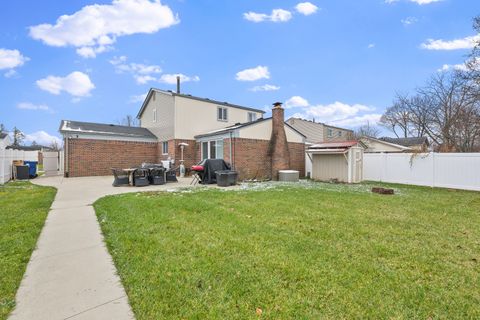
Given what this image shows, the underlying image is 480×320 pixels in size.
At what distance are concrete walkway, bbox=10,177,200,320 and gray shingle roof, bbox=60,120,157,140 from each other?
1359 centimetres

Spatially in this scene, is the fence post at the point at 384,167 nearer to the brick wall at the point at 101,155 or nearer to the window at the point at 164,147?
the window at the point at 164,147

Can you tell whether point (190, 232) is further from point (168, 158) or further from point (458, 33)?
point (458, 33)

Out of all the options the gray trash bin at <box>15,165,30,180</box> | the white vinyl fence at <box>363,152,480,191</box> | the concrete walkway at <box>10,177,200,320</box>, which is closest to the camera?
the concrete walkway at <box>10,177,200,320</box>

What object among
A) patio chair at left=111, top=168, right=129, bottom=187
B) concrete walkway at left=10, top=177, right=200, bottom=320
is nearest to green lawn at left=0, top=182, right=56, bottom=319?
concrete walkway at left=10, top=177, right=200, bottom=320

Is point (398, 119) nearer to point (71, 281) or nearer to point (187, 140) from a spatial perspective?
point (187, 140)

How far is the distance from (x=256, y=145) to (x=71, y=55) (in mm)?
11183

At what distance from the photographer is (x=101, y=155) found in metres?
17.0

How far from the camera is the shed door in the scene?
1358 cm

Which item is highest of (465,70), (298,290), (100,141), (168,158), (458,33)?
(458,33)

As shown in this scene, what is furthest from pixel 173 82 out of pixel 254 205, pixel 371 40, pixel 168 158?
pixel 254 205

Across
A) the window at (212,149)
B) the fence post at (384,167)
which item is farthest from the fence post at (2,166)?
the fence post at (384,167)

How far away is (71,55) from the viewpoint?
13406mm

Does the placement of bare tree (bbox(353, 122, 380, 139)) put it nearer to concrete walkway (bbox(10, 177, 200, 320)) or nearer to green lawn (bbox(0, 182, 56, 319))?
green lawn (bbox(0, 182, 56, 319))

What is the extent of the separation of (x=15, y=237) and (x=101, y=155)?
13.9 m
